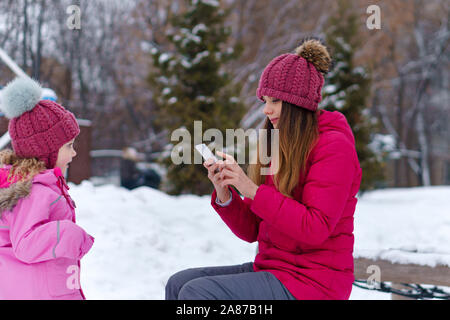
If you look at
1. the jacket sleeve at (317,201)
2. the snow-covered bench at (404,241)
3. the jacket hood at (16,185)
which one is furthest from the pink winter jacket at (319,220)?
the snow-covered bench at (404,241)

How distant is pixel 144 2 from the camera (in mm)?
13297

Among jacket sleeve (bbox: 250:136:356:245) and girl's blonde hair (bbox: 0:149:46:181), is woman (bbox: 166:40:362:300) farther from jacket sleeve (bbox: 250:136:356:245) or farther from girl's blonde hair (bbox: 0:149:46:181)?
girl's blonde hair (bbox: 0:149:46:181)

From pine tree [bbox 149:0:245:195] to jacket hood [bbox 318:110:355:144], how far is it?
5.46 metres

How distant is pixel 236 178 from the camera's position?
160 cm

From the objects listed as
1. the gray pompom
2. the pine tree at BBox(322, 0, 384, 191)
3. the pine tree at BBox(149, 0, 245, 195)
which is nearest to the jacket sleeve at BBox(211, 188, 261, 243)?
the gray pompom

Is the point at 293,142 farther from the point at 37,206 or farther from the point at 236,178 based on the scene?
the point at 37,206

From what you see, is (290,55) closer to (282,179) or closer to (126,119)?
(282,179)

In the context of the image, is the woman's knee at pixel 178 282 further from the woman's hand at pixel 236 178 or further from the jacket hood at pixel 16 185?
the jacket hood at pixel 16 185

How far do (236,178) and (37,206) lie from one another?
2.52 ft

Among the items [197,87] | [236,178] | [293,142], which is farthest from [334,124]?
[197,87]

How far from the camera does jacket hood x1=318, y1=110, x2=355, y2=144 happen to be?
166 centimetres

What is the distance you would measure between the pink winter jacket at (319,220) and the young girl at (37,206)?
2.52 feet
